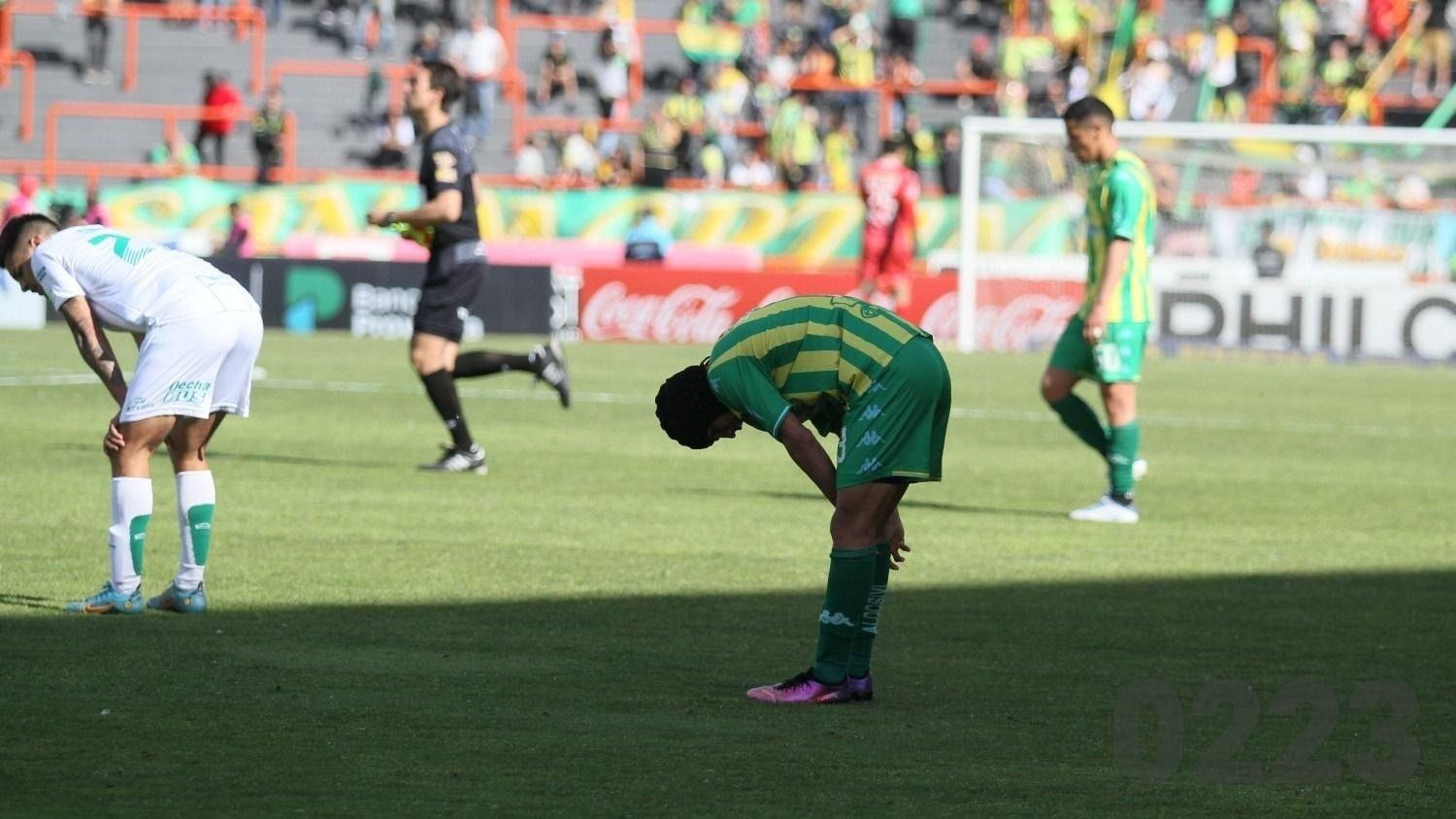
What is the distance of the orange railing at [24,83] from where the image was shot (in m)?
38.6

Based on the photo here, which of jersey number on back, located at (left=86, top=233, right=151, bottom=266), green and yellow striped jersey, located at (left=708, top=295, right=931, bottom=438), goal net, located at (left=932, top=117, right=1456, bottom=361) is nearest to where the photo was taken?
green and yellow striped jersey, located at (left=708, top=295, right=931, bottom=438)

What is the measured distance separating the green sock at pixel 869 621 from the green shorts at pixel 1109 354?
577 centimetres

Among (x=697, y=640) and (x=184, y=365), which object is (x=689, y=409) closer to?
(x=697, y=640)

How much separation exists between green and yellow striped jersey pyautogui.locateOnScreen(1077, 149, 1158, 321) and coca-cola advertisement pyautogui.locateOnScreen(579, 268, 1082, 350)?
1770 centimetres

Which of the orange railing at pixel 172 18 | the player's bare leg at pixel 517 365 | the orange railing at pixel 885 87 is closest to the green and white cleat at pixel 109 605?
the player's bare leg at pixel 517 365

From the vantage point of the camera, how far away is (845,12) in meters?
39.1

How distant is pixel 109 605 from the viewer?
28.8 ft

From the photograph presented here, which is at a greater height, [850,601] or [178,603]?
[850,601]

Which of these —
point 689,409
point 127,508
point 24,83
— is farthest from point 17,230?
point 24,83

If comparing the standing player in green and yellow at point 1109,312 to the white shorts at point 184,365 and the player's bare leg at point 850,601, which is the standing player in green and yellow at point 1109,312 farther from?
the player's bare leg at point 850,601

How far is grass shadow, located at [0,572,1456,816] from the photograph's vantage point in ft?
19.8

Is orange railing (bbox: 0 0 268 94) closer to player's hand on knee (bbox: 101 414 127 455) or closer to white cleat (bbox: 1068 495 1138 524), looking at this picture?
white cleat (bbox: 1068 495 1138 524)

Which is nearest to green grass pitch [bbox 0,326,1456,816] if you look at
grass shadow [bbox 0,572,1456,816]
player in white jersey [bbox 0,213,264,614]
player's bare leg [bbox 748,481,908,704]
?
grass shadow [bbox 0,572,1456,816]

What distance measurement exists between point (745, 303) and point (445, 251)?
17.4m
